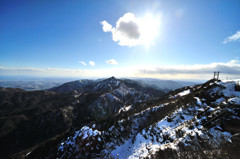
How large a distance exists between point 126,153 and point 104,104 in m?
101

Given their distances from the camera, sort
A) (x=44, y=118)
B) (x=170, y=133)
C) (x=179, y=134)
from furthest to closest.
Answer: (x=44, y=118) → (x=170, y=133) → (x=179, y=134)

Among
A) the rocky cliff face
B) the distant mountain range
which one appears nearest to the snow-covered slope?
the distant mountain range

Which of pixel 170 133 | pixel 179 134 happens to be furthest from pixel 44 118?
pixel 179 134

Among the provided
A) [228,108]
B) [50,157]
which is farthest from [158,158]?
[50,157]

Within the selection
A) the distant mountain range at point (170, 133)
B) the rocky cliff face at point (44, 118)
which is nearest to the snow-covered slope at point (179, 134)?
the distant mountain range at point (170, 133)

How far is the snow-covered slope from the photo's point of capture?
14633 millimetres

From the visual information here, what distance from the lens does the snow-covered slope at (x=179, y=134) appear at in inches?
576

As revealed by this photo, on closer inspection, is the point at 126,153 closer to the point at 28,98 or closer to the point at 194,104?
the point at 194,104

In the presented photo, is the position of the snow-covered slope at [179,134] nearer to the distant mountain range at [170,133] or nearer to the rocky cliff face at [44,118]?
the distant mountain range at [170,133]

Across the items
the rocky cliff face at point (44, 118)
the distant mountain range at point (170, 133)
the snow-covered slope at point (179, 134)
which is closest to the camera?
the snow-covered slope at point (179, 134)

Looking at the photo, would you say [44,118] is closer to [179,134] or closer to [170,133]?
[170,133]

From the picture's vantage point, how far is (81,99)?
14012 centimetres

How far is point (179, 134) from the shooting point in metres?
19.4

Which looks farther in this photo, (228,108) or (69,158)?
(69,158)
